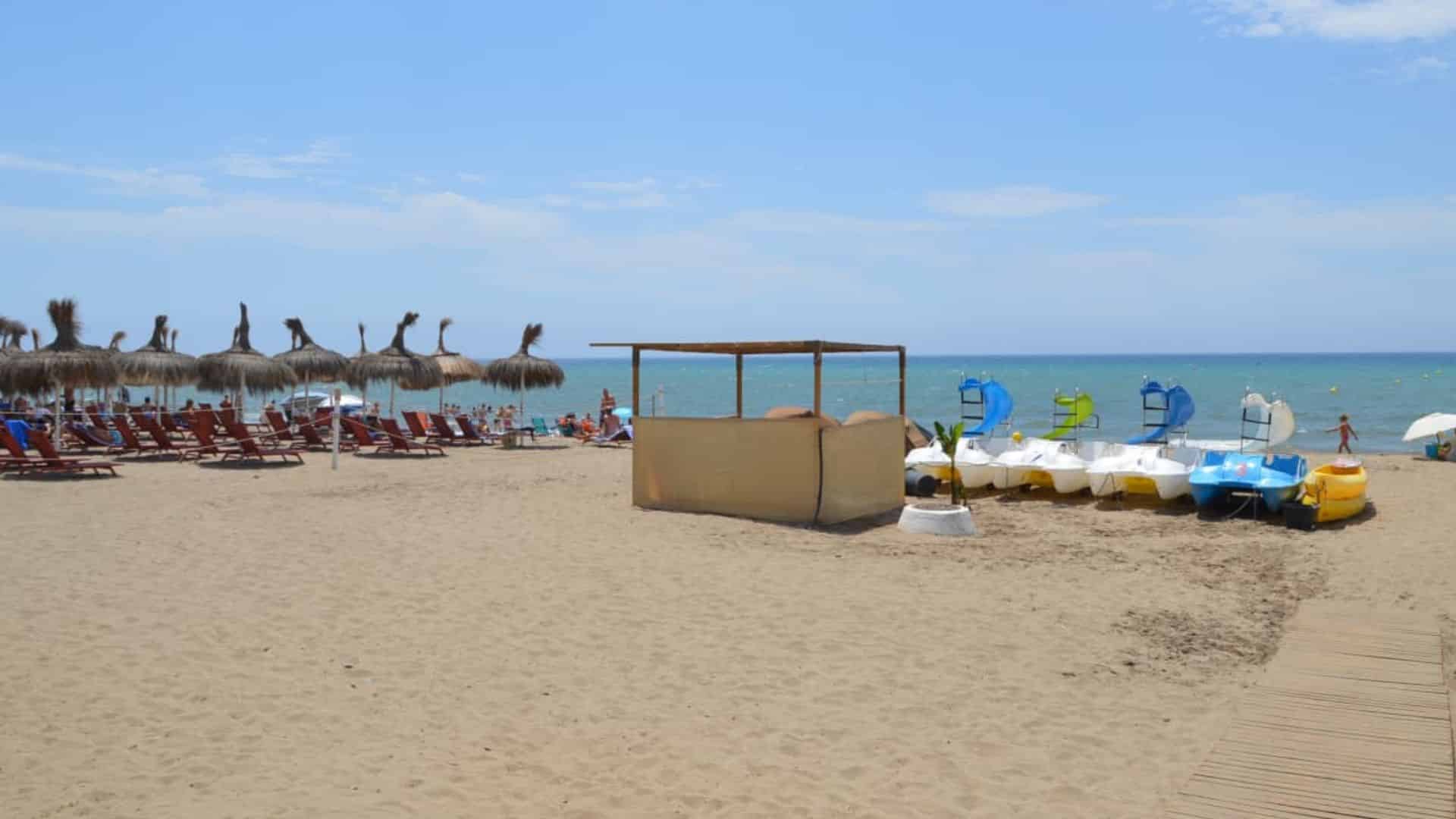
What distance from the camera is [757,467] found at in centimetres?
1176

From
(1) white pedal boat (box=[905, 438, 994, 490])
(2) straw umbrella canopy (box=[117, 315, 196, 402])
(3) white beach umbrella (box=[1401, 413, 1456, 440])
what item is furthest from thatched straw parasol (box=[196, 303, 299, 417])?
(3) white beach umbrella (box=[1401, 413, 1456, 440])

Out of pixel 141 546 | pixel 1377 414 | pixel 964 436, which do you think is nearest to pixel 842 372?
pixel 1377 414

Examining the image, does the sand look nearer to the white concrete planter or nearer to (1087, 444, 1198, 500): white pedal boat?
the white concrete planter

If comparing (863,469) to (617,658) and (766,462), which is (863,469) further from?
(617,658)

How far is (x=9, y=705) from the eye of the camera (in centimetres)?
513

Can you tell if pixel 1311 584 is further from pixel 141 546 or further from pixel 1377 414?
pixel 1377 414

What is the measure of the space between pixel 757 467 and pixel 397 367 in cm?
1382

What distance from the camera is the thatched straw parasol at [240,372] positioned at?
68.2 ft

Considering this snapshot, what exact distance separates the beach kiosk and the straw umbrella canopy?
11654 mm

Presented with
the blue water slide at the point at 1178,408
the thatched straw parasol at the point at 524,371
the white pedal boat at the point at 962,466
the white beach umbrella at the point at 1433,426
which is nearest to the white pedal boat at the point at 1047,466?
the white pedal boat at the point at 962,466

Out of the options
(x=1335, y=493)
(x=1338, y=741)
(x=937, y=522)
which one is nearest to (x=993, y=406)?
(x=1335, y=493)

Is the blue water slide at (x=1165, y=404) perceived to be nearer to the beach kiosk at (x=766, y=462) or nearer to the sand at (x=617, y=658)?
the sand at (x=617, y=658)

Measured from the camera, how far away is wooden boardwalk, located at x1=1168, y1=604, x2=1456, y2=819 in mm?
4543

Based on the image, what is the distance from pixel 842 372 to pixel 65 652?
4721 inches
